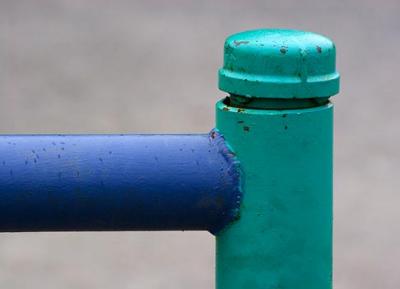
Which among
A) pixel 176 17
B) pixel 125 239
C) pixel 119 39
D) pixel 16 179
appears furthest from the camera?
pixel 176 17

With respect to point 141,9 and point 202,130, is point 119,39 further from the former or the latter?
point 202,130

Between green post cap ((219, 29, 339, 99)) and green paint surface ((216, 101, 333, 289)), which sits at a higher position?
green post cap ((219, 29, 339, 99))

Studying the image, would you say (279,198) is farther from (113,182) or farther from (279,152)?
(113,182)

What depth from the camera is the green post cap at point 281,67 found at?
3.38 ft

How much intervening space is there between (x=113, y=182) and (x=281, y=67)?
7.3 inches

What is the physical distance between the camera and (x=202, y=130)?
381 centimetres

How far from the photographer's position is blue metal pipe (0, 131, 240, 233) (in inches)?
40.8

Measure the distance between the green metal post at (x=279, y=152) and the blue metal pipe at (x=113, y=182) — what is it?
25mm

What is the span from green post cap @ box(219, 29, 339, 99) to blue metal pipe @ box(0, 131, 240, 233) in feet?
0.22

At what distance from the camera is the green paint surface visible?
1.05 meters

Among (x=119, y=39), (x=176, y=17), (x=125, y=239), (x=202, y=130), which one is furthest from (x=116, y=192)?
(x=176, y=17)

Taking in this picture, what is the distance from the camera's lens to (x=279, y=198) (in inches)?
41.8

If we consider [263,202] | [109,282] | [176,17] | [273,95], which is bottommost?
[109,282]

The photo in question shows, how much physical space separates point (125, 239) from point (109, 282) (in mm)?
263
